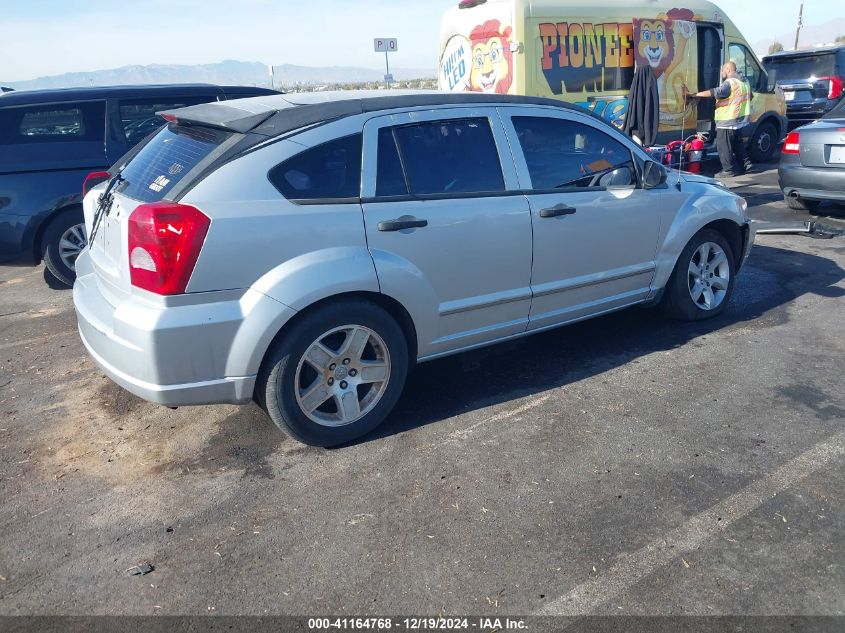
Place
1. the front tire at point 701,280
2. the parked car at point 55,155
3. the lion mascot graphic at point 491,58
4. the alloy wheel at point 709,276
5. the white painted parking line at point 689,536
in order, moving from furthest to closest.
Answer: the lion mascot graphic at point 491,58 < the parked car at point 55,155 < the alloy wheel at point 709,276 < the front tire at point 701,280 < the white painted parking line at point 689,536

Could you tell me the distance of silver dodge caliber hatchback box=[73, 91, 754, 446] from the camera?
3381 mm

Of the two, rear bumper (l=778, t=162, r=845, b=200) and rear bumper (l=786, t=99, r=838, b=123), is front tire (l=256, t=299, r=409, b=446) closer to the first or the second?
rear bumper (l=778, t=162, r=845, b=200)

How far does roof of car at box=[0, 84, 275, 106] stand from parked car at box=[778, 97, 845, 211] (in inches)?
243

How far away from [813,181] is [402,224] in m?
6.58

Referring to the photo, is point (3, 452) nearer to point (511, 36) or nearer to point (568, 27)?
point (511, 36)

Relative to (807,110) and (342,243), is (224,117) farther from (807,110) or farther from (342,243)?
(807,110)

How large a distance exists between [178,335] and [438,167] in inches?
65.7

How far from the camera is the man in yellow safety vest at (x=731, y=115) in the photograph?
11477 millimetres

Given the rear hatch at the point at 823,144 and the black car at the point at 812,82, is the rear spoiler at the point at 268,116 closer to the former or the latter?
the rear hatch at the point at 823,144

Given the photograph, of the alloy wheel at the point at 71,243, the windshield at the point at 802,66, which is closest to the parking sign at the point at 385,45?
the windshield at the point at 802,66

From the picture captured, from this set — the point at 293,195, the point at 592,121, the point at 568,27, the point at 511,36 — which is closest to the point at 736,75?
the point at 568,27

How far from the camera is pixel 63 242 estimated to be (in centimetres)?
680

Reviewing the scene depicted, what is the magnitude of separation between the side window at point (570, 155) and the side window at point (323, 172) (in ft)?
3.80

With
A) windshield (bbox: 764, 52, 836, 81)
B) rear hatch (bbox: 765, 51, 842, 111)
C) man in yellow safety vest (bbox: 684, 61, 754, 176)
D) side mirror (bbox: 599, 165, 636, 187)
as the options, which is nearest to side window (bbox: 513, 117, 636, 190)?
side mirror (bbox: 599, 165, 636, 187)
